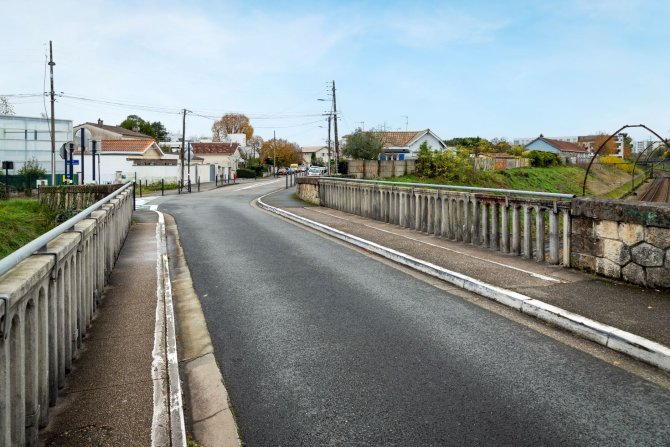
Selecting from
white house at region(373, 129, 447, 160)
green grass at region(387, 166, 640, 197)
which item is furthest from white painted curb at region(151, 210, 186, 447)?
white house at region(373, 129, 447, 160)

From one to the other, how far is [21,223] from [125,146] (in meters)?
49.7

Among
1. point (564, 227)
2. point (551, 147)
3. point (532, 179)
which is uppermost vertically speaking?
point (551, 147)

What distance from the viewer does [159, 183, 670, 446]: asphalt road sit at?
3.74 metres

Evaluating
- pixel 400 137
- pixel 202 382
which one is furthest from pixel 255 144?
pixel 202 382

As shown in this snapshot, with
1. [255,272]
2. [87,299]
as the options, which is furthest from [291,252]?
[87,299]

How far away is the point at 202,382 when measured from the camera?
477 centimetres

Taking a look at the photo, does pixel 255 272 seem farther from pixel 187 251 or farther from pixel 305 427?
pixel 305 427

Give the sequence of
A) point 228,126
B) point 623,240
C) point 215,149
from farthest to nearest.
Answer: point 228,126 → point 215,149 → point 623,240

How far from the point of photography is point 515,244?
33.3 feet

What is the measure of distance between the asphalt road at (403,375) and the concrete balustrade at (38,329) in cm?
132

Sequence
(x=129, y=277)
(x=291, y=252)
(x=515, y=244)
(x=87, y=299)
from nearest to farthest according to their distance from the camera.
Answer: (x=87, y=299), (x=129, y=277), (x=515, y=244), (x=291, y=252)

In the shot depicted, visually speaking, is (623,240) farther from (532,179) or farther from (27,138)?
(27,138)

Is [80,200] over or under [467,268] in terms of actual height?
over

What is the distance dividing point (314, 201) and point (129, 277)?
16629mm
